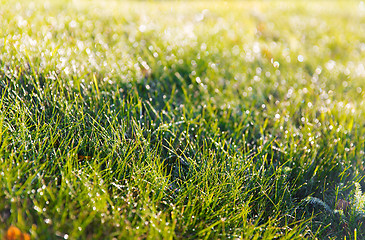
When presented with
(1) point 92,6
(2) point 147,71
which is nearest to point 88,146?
(2) point 147,71

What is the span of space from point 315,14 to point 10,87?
5.81 m

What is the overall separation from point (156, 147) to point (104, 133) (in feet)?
1.19

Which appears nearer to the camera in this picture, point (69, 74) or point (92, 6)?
point (69, 74)

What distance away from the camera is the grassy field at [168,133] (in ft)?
5.51

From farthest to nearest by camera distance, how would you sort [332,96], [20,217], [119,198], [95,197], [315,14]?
[315,14]
[332,96]
[119,198]
[95,197]
[20,217]

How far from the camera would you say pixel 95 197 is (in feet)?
5.37

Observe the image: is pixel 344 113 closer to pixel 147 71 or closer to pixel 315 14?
pixel 147 71

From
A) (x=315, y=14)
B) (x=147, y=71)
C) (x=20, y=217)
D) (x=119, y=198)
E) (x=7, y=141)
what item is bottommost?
(x=119, y=198)

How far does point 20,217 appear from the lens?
1.41 metres

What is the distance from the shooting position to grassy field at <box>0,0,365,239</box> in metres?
1.68

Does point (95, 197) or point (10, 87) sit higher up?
point (10, 87)

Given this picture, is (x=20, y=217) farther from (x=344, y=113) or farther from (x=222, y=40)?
(x=222, y=40)

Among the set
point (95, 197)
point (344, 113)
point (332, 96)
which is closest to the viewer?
point (95, 197)

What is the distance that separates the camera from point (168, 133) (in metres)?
2.36
